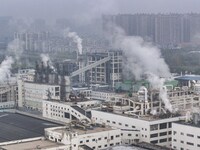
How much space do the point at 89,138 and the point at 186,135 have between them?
80.8 inches

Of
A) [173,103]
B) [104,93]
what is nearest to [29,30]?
[104,93]

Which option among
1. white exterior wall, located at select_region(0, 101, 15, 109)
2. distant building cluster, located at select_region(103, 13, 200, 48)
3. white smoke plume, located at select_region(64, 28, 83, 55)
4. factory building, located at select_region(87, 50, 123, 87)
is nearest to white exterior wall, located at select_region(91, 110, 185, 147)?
white exterior wall, located at select_region(0, 101, 15, 109)

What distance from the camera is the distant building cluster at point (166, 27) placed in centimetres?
3294

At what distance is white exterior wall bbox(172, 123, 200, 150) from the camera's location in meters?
10.4

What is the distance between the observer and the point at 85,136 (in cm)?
1042

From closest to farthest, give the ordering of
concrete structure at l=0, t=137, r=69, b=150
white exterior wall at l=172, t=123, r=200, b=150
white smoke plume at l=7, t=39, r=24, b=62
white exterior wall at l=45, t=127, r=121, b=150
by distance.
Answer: concrete structure at l=0, t=137, r=69, b=150 → white exterior wall at l=45, t=127, r=121, b=150 → white exterior wall at l=172, t=123, r=200, b=150 → white smoke plume at l=7, t=39, r=24, b=62

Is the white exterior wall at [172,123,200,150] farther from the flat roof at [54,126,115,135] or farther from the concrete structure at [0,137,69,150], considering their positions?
the concrete structure at [0,137,69,150]

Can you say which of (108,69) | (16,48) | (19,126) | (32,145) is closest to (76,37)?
(108,69)

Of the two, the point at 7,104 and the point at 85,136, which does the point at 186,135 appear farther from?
the point at 7,104

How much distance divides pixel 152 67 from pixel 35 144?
9008mm

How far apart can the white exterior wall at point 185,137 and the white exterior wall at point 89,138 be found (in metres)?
1.23

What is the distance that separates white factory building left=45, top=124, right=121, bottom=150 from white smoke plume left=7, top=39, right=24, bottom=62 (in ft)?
66.5

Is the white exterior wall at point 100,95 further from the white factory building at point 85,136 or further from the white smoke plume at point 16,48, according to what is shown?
the white smoke plume at point 16,48

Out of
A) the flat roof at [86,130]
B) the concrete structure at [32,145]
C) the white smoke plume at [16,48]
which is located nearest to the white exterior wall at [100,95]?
the flat roof at [86,130]
